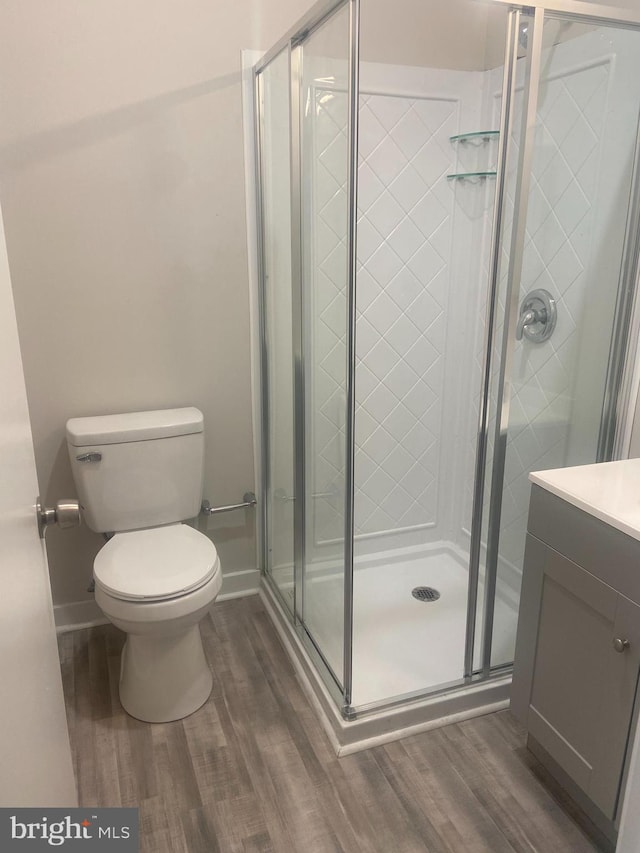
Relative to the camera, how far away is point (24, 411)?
1.10 meters

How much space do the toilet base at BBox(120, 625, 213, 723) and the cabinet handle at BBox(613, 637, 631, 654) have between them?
47.1 inches

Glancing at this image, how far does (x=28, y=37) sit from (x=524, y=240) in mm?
1555

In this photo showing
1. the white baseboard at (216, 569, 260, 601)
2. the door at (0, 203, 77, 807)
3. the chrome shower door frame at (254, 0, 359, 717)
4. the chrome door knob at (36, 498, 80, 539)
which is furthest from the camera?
the white baseboard at (216, 569, 260, 601)

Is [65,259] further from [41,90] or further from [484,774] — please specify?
[484,774]

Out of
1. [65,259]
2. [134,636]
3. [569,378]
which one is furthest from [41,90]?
[569,378]

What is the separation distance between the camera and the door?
2.49 ft

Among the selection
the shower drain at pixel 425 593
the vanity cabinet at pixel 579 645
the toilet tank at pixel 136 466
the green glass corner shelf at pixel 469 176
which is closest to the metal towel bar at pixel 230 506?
the toilet tank at pixel 136 466

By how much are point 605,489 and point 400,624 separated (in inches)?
42.2

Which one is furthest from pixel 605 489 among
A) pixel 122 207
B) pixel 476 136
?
pixel 122 207

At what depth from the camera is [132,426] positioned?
213 centimetres

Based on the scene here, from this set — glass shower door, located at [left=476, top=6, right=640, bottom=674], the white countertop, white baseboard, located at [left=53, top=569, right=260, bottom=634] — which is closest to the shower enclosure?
glass shower door, located at [left=476, top=6, right=640, bottom=674]

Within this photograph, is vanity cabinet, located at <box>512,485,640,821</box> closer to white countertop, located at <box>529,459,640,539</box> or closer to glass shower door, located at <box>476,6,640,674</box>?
white countertop, located at <box>529,459,640,539</box>

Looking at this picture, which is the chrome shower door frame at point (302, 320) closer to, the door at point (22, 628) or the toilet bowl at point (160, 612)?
the toilet bowl at point (160, 612)

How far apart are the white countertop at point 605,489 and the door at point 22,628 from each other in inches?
45.2
